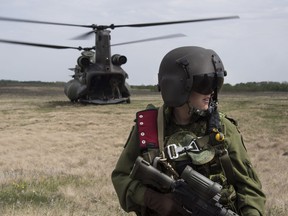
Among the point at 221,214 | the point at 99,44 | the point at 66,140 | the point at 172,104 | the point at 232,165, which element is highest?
the point at 99,44

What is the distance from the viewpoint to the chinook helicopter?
2497cm

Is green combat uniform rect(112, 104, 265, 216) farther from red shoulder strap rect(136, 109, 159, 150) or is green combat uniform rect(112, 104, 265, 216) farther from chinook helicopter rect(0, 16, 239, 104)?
chinook helicopter rect(0, 16, 239, 104)

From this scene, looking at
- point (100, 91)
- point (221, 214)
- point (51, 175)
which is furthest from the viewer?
point (100, 91)

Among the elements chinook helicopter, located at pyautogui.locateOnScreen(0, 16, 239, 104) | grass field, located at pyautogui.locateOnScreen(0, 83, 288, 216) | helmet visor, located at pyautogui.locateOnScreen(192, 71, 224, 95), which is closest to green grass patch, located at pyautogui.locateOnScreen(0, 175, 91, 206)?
grass field, located at pyautogui.locateOnScreen(0, 83, 288, 216)

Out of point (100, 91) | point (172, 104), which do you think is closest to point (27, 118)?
point (100, 91)

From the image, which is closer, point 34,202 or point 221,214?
point 221,214

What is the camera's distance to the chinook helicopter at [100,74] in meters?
25.0

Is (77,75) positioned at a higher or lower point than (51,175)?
higher

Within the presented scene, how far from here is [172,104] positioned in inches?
115

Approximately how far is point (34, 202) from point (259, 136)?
29.0 feet

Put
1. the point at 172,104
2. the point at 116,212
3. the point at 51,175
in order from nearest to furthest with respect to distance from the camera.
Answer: the point at 172,104, the point at 116,212, the point at 51,175

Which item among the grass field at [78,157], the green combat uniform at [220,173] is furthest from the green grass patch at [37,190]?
the green combat uniform at [220,173]

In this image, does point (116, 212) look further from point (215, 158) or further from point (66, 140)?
point (66, 140)

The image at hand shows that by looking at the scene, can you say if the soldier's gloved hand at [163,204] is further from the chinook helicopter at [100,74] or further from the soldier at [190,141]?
the chinook helicopter at [100,74]
